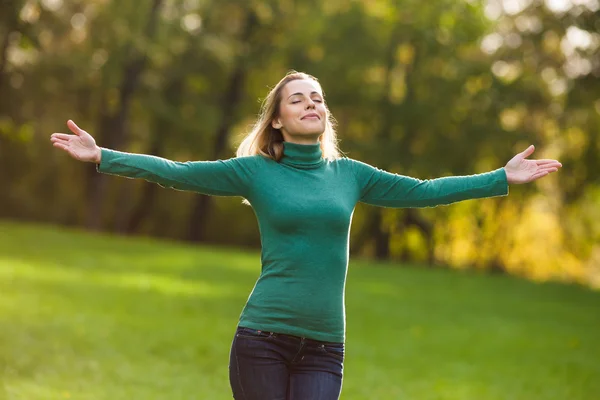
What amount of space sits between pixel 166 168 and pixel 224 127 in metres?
36.7

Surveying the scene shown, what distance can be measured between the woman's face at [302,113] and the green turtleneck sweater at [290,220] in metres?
0.06

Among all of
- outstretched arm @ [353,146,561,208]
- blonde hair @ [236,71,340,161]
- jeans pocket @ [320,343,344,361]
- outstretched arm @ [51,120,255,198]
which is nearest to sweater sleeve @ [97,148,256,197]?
outstretched arm @ [51,120,255,198]

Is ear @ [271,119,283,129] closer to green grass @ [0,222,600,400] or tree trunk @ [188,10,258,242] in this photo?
green grass @ [0,222,600,400]

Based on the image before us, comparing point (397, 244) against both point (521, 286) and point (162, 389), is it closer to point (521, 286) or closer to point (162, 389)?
point (521, 286)

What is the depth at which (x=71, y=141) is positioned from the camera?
4410mm

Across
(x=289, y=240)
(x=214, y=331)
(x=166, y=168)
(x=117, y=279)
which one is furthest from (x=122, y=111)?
(x=289, y=240)

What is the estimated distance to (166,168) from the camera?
447 centimetres

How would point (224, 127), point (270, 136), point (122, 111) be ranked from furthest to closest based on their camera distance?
point (224, 127) → point (122, 111) → point (270, 136)

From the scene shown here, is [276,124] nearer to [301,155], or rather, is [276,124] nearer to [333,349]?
[301,155]

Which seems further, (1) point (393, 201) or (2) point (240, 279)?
(2) point (240, 279)

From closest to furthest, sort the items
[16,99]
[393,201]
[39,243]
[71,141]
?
[71,141] → [393,201] → [39,243] → [16,99]

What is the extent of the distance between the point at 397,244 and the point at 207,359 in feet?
110

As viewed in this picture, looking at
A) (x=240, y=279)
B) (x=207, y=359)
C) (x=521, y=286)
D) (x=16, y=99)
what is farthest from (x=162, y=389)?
(x=16, y=99)

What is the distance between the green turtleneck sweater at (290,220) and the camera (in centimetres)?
441
